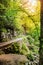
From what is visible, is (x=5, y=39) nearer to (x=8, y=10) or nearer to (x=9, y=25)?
(x=9, y=25)

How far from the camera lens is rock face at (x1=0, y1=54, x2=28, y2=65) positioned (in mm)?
2443

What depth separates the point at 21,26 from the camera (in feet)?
8.19

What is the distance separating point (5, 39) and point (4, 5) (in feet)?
1.51

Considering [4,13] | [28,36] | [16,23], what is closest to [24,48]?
[28,36]

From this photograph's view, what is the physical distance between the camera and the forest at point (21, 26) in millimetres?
2431

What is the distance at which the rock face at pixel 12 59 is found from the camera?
2443 millimetres

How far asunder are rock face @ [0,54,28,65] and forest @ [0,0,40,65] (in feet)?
0.12

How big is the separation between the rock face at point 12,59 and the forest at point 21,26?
0.12 feet

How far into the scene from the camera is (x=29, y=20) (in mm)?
2490

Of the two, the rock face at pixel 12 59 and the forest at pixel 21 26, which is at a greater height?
the forest at pixel 21 26

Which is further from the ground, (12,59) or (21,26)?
(21,26)

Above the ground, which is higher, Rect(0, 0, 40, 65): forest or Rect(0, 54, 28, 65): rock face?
Rect(0, 0, 40, 65): forest

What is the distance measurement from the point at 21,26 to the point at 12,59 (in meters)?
0.45

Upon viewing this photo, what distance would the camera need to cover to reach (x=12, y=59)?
97.3 inches
